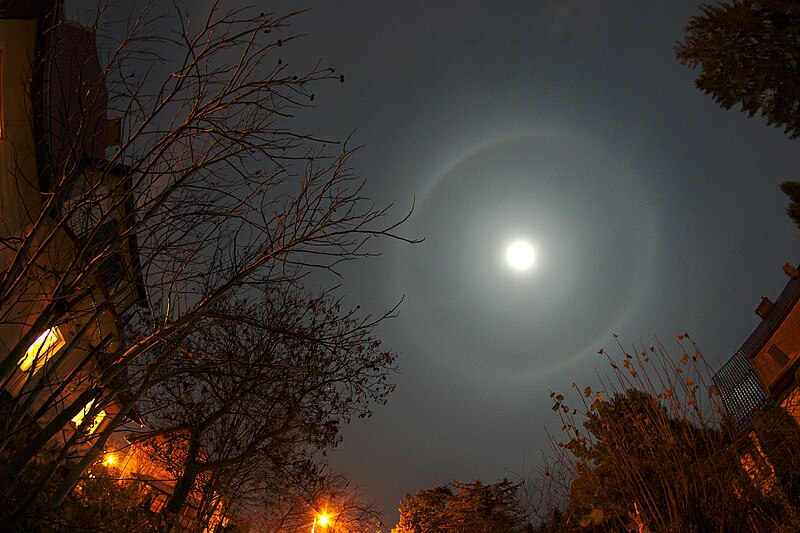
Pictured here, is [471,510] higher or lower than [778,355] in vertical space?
lower

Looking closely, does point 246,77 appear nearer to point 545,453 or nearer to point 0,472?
point 0,472

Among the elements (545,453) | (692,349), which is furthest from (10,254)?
(692,349)

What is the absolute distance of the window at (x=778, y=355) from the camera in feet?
57.3

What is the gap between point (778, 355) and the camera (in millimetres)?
17906

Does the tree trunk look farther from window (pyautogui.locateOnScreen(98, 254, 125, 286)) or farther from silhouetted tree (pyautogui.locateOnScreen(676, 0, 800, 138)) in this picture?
silhouetted tree (pyautogui.locateOnScreen(676, 0, 800, 138))

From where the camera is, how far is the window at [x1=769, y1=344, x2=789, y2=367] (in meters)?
17.5

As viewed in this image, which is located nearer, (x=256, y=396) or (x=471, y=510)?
(x=256, y=396)

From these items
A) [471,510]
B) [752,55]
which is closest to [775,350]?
[752,55]

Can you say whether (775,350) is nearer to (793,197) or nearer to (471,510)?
(793,197)

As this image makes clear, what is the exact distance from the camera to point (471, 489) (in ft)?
86.4

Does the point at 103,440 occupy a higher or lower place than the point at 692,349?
lower

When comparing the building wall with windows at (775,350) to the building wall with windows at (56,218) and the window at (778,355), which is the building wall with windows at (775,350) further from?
the building wall with windows at (56,218)

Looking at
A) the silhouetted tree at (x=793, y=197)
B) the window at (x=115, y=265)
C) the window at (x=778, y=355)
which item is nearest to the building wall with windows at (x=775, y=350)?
the window at (x=778, y=355)

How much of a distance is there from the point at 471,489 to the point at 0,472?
1056 inches
